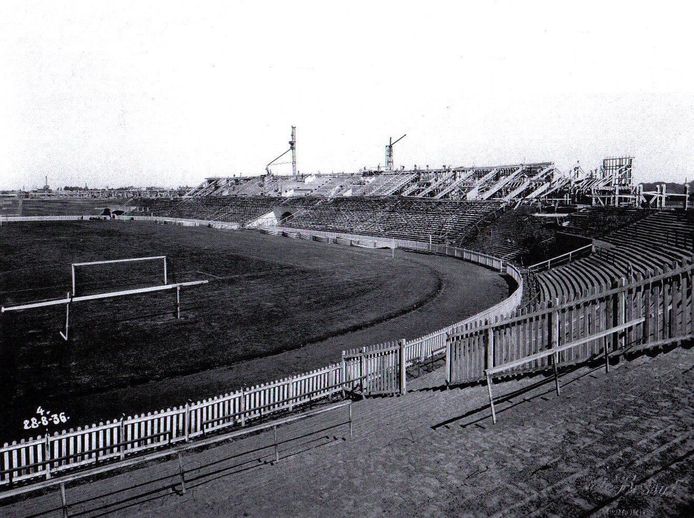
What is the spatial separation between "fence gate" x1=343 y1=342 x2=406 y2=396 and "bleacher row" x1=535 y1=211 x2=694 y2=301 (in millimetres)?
8440

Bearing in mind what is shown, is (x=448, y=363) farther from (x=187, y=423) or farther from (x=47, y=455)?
(x=47, y=455)

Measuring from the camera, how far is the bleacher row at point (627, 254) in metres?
20.5

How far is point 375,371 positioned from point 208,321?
1042 centimetres

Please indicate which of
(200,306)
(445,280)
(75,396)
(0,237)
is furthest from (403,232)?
(0,237)

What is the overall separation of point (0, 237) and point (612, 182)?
227 feet

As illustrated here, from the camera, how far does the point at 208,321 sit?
21.5 metres

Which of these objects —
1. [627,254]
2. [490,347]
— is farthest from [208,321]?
[627,254]

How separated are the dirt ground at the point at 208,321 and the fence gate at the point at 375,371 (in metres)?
2.61

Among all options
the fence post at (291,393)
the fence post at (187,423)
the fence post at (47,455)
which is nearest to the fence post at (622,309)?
the fence post at (291,393)

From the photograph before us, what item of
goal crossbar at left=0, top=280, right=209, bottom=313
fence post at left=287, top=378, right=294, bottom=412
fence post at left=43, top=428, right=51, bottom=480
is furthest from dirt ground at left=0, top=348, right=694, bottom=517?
goal crossbar at left=0, top=280, right=209, bottom=313

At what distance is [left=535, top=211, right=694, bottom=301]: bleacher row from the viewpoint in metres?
20.5

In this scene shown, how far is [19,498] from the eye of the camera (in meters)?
8.52

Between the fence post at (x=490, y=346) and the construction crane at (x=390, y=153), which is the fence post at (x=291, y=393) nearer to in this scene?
the fence post at (x=490, y=346)

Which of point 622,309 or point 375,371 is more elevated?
point 622,309
